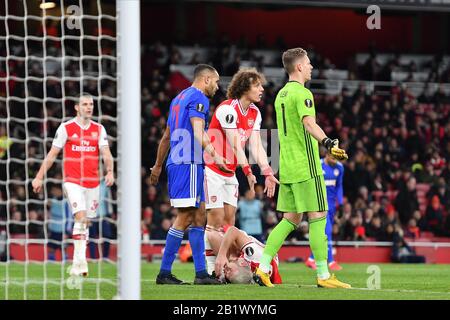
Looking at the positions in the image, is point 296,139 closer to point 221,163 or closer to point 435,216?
point 221,163

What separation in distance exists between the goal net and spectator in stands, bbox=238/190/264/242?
8.22 feet

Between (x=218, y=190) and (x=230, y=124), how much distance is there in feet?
2.25

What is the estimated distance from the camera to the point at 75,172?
35.4 ft

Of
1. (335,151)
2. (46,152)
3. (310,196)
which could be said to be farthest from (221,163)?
(46,152)

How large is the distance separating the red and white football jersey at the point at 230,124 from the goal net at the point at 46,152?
108 centimetres

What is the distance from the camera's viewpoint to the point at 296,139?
9.24 meters

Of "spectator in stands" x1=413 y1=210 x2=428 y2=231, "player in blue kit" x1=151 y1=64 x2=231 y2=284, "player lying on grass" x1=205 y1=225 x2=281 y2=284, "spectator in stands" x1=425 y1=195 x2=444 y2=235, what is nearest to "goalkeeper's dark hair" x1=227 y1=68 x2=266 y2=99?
"player in blue kit" x1=151 y1=64 x2=231 y2=284

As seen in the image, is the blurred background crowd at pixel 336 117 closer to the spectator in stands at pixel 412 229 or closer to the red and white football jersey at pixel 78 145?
the spectator in stands at pixel 412 229

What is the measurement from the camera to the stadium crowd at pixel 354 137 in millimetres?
19938

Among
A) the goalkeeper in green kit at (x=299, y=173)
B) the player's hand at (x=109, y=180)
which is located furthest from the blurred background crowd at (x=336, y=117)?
the goalkeeper in green kit at (x=299, y=173)

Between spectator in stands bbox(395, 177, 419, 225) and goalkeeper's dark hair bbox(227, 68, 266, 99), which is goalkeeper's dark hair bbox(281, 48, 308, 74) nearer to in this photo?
goalkeeper's dark hair bbox(227, 68, 266, 99)

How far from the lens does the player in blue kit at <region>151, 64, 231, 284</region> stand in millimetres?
9531

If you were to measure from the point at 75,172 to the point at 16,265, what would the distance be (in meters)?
4.04
